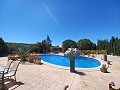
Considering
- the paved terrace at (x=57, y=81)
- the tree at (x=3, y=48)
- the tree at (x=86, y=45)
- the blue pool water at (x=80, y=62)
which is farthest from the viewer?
the tree at (x=86, y=45)

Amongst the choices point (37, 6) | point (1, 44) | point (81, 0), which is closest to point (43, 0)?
point (37, 6)

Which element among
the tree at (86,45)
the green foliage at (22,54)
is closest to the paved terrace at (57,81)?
the green foliage at (22,54)

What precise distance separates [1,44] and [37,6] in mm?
A: 13758

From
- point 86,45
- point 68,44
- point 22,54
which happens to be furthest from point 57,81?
point 86,45

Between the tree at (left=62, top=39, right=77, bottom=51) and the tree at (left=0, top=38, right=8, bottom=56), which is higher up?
the tree at (left=62, top=39, right=77, bottom=51)

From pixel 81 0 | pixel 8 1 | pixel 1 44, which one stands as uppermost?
pixel 81 0

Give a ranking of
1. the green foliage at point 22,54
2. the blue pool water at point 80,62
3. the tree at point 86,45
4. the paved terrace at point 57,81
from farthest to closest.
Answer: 1. the tree at point 86,45
2. the blue pool water at point 80,62
3. the green foliage at point 22,54
4. the paved terrace at point 57,81

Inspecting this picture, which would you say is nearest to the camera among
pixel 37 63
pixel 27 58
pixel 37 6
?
pixel 37 6

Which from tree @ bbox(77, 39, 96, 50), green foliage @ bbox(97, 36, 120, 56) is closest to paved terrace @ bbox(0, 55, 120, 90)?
green foliage @ bbox(97, 36, 120, 56)

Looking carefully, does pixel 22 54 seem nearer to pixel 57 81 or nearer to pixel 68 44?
pixel 57 81

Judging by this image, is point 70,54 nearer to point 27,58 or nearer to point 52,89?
point 52,89

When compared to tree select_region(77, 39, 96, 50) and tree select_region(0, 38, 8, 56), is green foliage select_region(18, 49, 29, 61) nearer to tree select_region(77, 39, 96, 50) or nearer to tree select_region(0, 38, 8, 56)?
tree select_region(0, 38, 8, 56)

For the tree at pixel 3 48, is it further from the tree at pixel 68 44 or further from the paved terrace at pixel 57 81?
the tree at pixel 68 44

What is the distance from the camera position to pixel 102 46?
139 feet
